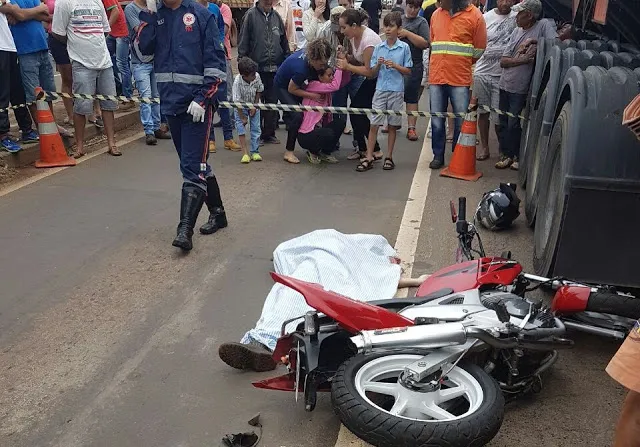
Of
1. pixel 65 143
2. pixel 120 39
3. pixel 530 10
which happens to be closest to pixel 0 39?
pixel 65 143

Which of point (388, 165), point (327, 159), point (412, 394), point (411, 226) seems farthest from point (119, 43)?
Answer: point (412, 394)

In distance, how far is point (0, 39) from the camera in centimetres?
711

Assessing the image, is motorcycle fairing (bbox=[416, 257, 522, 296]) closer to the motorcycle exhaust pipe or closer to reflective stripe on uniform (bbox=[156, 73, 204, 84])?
the motorcycle exhaust pipe

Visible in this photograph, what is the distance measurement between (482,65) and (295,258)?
420cm

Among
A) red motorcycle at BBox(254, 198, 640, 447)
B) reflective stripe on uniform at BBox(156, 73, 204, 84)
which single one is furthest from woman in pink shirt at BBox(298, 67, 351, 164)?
red motorcycle at BBox(254, 198, 640, 447)

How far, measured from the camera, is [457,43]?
285 inches

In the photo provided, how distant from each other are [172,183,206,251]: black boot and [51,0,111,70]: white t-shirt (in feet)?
10.2

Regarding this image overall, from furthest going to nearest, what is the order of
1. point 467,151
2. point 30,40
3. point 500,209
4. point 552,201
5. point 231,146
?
1. point 231,146
2. point 30,40
3. point 467,151
4. point 500,209
5. point 552,201

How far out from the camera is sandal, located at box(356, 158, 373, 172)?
→ 764 centimetres

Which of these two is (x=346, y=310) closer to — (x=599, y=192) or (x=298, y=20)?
(x=599, y=192)

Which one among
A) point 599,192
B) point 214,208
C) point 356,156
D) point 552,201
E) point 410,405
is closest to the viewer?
point 410,405

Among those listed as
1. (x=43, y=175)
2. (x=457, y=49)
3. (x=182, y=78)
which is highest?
(x=457, y=49)

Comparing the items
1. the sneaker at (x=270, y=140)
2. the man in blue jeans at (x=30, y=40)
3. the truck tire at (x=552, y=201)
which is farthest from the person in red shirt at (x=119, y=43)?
the truck tire at (x=552, y=201)

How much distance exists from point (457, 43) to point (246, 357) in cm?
497
